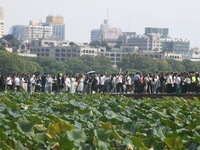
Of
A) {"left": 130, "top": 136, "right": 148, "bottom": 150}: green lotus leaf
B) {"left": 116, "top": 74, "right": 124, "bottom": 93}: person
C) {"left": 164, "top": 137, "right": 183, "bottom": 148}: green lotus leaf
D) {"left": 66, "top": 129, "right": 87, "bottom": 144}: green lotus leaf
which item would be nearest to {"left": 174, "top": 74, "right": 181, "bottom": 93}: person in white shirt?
{"left": 116, "top": 74, "right": 124, "bottom": 93}: person

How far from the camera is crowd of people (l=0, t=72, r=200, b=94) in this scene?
1586 inches

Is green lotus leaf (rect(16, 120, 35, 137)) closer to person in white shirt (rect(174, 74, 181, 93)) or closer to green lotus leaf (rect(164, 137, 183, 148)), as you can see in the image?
green lotus leaf (rect(164, 137, 183, 148))

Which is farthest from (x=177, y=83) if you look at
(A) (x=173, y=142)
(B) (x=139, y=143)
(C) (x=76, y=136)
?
(B) (x=139, y=143)

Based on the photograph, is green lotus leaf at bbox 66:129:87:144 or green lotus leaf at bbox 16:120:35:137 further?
green lotus leaf at bbox 16:120:35:137

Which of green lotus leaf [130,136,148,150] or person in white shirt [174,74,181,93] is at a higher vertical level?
green lotus leaf [130,136,148,150]

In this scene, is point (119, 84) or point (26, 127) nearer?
point (26, 127)

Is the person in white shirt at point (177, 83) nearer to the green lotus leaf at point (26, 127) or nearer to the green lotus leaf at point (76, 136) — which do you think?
the green lotus leaf at point (26, 127)

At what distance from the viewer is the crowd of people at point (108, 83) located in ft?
132

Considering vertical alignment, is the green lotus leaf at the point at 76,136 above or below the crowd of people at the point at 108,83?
above

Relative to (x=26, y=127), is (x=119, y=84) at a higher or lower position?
lower

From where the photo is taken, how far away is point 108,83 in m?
43.4

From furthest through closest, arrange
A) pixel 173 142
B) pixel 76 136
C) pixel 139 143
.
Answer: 1. pixel 173 142
2. pixel 76 136
3. pixel 139 143

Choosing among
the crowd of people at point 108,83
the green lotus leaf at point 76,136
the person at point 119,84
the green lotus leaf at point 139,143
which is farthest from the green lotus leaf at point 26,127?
the person at point 119,84

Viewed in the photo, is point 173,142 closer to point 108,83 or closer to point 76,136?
point 76,136
